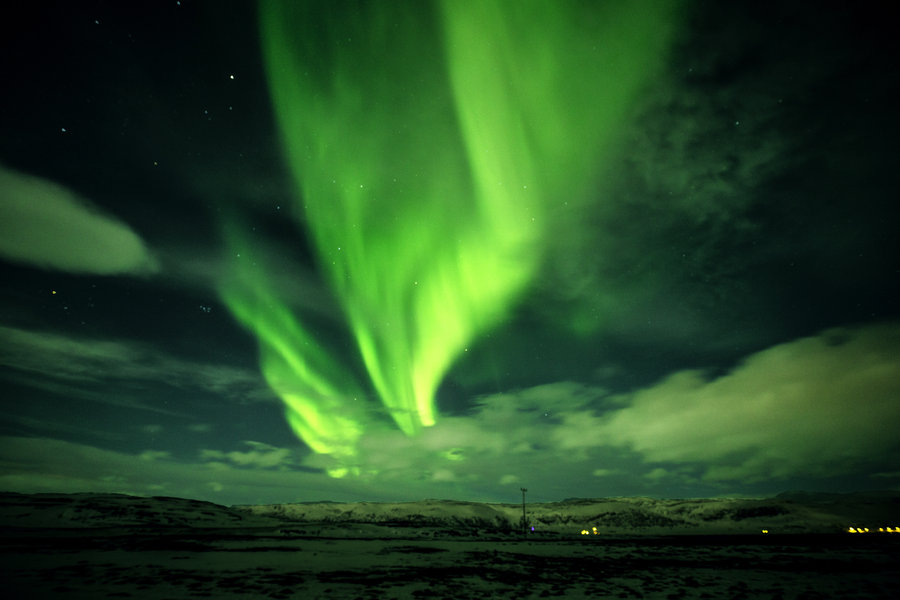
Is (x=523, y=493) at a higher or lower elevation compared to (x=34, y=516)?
higher

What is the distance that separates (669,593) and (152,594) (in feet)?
99.7

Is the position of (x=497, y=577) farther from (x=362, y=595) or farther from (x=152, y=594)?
→ (x=152, y=594)

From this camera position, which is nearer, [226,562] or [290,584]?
[290,584]

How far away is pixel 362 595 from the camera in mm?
24672

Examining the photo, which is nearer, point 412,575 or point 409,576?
point 409,576

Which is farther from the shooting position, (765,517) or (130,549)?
(765,517)

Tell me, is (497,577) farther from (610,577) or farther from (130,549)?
(130,549)

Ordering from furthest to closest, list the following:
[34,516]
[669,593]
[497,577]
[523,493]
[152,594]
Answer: [523,493] < [34,516] < [497,577] < [669,593] < [152,594]

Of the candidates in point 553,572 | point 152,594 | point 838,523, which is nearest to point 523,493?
point 553,572

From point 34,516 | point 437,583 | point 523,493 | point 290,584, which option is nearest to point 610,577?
point 437,583

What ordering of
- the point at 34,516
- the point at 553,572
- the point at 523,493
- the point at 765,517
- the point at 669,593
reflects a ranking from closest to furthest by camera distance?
the point at 669,593 < the point at 553,572 < the point at 34,516 < the point at 523,493 < the point at 765,517

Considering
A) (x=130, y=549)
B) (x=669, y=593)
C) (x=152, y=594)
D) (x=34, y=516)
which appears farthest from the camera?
(x=34, y=516)

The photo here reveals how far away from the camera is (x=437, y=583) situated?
29.5m

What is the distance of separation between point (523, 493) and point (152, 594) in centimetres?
12746
